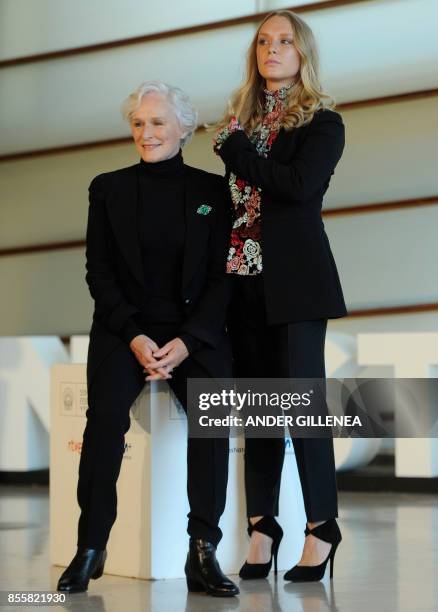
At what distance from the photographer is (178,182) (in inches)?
122

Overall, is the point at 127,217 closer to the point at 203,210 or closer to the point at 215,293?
the point at 203,210

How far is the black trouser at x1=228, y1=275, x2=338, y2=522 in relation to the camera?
2992 mm

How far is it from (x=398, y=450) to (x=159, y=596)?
280 cm

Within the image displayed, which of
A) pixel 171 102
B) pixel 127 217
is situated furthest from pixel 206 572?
pixel 171 102

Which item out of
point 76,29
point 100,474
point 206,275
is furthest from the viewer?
point 76,29

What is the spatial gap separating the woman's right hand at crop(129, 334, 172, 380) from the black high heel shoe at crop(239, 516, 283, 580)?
545 millimetres

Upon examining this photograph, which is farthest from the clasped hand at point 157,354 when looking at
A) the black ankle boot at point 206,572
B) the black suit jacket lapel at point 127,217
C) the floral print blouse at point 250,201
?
the black ankle boot at point 206,572

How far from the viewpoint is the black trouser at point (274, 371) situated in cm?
299

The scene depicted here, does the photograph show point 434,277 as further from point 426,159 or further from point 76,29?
point 76,29

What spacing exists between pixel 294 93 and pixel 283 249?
1.46 ft

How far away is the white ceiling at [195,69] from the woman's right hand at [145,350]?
11.1 ft

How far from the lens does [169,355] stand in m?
2.93

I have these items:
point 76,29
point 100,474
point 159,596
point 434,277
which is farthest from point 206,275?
point 76,29

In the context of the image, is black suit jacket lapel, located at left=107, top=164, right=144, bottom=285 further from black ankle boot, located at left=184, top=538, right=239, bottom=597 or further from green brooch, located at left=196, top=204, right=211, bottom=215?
black ankle boot, located at left=184, top=538, right=239, bottom=597
